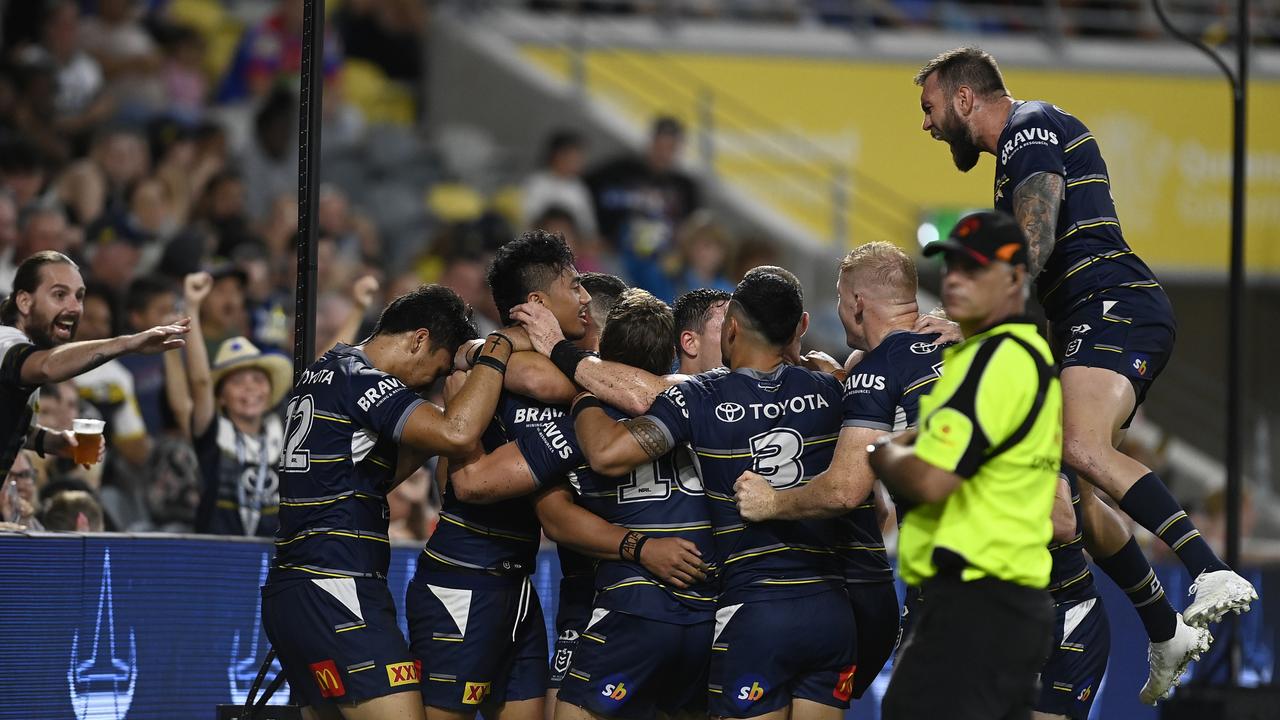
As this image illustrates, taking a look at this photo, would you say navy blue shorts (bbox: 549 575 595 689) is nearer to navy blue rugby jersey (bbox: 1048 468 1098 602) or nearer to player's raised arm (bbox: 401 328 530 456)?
player's raised arm (bbox: 401 328 530 456)

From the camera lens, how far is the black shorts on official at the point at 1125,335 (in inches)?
285

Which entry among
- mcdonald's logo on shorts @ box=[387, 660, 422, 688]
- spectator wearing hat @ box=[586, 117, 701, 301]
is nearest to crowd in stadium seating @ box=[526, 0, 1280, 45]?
spectator wearing hat @ box=[586, 117, 701, 301]

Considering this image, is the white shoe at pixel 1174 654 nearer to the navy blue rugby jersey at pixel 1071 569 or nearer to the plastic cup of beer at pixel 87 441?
the navy blue rugby jersey at pixel 1071 569

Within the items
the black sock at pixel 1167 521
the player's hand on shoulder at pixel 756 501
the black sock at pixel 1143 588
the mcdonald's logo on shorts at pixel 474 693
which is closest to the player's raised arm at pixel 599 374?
the player's hand on shoulder at pixel 756 501

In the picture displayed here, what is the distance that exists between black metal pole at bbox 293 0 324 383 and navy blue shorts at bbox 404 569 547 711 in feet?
4.69

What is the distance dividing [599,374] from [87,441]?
8.86 feet

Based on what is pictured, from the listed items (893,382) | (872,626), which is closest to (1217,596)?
(872,626)

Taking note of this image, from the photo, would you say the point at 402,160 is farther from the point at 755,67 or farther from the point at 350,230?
the point at 755,67

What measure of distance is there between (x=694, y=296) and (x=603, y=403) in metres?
0.88

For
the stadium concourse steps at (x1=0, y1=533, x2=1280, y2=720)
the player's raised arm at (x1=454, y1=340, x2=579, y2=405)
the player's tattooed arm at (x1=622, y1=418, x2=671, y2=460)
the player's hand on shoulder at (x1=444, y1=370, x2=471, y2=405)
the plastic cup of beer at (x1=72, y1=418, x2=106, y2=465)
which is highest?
the player's raised arm at (x1=454, y1=340, x2=579, y2=405)

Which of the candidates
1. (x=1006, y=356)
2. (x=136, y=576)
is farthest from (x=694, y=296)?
(x=136, y=576)

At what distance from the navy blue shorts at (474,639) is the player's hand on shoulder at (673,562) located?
2.38ft

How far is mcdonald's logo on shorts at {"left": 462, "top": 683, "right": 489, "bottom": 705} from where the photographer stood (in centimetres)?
705

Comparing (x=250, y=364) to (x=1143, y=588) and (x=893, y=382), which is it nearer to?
(x=893, y=382)
